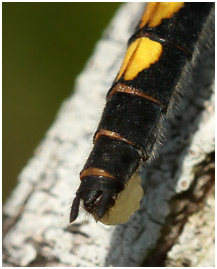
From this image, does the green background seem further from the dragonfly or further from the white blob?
the white blob

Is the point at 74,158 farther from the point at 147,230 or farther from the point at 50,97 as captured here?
the point at 50,97

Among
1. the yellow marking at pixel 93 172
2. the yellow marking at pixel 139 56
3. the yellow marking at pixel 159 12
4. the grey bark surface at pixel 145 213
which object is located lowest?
the grey bark surface at pixel 145 213

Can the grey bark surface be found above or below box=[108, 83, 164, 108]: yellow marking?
below

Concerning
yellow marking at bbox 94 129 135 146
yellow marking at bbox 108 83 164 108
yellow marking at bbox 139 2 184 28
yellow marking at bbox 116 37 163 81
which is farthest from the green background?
yellow marking at bbox 94 129 135 146

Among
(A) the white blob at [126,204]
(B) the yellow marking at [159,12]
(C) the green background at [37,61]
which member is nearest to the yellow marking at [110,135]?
(A) the white blob at [126,204]

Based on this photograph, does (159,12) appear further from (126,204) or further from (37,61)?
(37,61)

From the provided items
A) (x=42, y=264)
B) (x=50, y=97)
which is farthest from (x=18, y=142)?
(x=42, y=264)

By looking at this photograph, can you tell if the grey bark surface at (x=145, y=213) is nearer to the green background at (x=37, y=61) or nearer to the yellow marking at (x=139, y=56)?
the yellow marking at (x=139, y=56)

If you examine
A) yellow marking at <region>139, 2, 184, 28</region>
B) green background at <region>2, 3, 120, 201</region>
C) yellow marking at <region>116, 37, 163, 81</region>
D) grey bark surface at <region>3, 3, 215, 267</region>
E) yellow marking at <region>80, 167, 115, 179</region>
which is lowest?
Result: green background at <region>2, 3, 120, 201</region>
